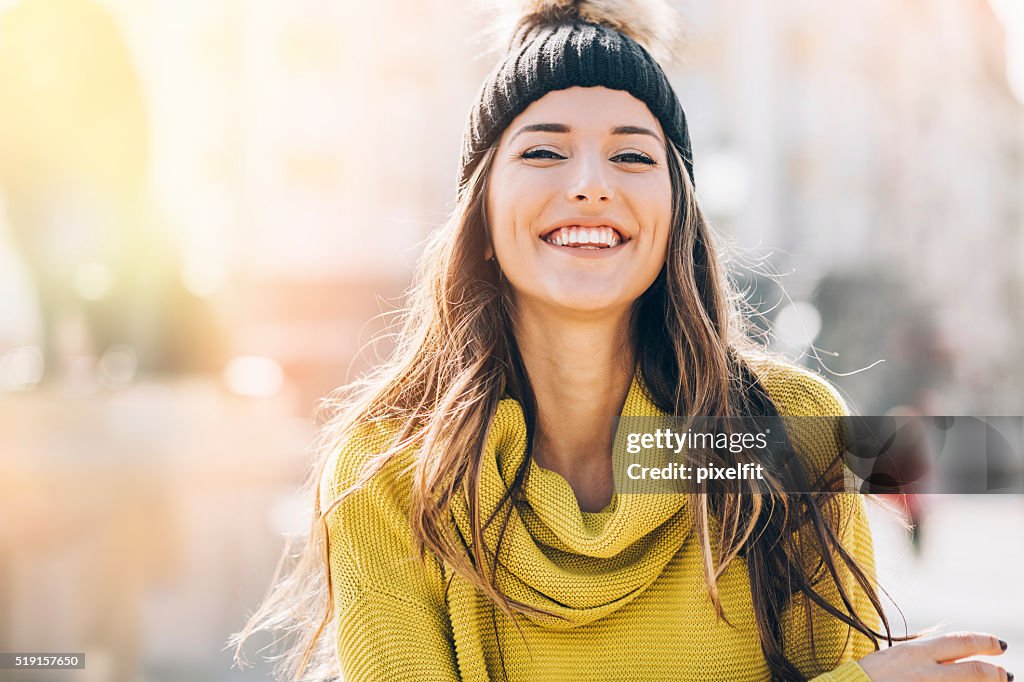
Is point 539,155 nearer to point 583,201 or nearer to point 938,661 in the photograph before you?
point 583,201

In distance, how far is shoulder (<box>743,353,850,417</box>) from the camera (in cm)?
211

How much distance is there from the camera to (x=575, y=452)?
2.24 m

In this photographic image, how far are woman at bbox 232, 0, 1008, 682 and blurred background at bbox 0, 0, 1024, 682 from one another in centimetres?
32

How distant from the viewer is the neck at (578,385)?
222 cm

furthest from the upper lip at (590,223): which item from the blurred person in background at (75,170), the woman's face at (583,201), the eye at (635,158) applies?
the blurred person in background at (75,170)

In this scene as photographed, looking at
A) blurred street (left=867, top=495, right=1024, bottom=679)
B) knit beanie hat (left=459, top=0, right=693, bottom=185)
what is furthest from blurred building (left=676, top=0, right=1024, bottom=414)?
knit beanie hat (left=459, top=0, right=693, bottom=185)

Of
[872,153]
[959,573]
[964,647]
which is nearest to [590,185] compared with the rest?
[964,647]

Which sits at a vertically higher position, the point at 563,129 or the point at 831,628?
the point at 563,129

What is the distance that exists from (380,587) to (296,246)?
19472 millimetres

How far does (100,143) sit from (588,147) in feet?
8.77

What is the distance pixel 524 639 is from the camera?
6.60 feet

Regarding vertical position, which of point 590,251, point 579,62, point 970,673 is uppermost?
point 579,62

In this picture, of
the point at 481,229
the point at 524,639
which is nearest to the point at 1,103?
the point at 481,229

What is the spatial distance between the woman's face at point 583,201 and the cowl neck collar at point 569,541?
13.1 inches
